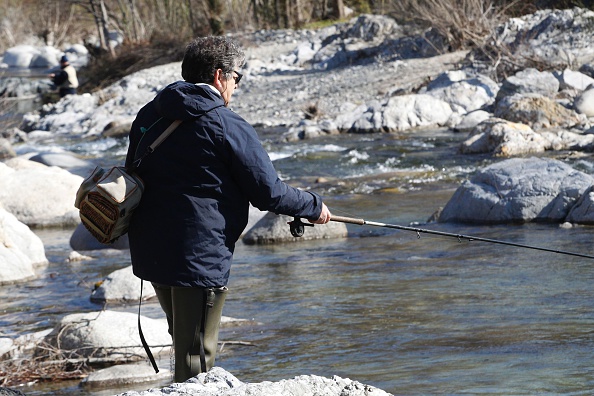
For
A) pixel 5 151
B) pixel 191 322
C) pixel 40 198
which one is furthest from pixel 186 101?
pixel 5 151

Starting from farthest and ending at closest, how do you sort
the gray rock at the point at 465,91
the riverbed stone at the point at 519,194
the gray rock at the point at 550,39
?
the gray rock at the point at 550,39, the gray rock at the point at 465,91, the riverbed stone at the point at 519,194

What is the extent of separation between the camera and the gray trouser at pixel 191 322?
150 inches

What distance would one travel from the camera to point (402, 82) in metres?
Result: 23.6

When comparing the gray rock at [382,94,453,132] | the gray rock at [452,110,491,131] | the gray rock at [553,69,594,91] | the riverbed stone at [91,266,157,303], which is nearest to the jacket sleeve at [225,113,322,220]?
the riverbed stone at [91,266,157,303]

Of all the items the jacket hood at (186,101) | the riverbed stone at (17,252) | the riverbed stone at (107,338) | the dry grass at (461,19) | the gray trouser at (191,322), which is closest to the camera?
the jacket hood at (186,101)

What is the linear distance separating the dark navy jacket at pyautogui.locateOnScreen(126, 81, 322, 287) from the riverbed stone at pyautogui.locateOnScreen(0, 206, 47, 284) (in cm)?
594

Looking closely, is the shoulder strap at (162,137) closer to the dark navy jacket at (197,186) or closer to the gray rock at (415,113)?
the dark navy jacket at (197,186)

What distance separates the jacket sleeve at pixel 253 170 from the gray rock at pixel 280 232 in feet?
21.8

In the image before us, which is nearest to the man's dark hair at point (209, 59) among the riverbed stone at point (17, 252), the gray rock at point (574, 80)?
the riverbed stone at point (17, 252)

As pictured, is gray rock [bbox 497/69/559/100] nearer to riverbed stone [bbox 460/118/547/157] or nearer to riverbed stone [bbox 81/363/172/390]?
riverbed stone [bbox 460/118/547/157]

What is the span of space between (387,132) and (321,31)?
18.0 m

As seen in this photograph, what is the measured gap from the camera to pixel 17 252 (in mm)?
9609

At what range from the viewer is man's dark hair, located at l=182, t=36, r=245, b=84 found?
12.7 ft

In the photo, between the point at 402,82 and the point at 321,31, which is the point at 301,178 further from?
the point at 321,31
